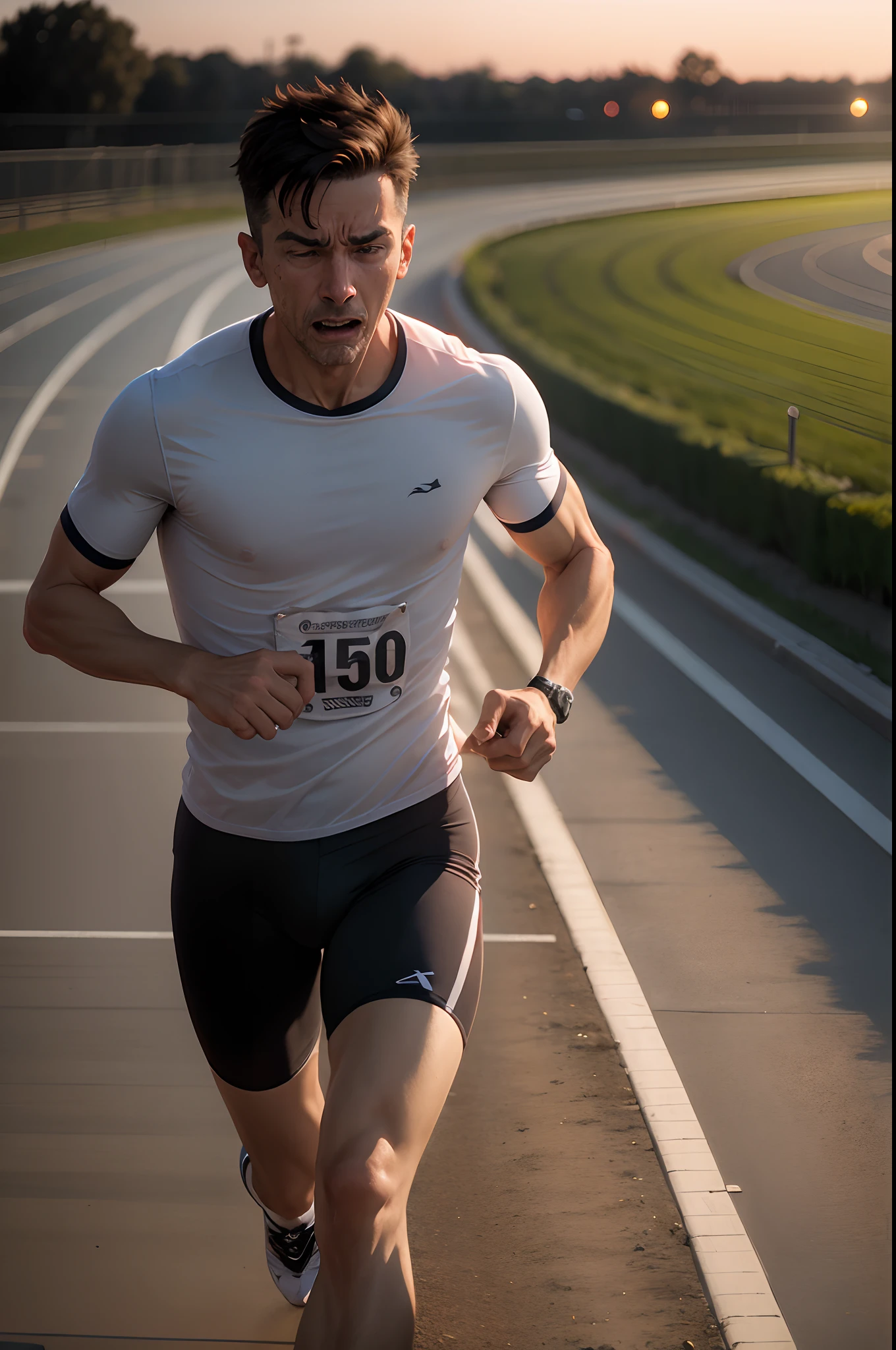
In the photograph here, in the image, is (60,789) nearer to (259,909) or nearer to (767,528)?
(259,909)

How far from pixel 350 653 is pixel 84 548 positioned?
0.52 meters

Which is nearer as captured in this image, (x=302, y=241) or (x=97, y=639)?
(x=302, y=241)

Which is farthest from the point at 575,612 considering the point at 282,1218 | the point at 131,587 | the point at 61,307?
the point at 131,587

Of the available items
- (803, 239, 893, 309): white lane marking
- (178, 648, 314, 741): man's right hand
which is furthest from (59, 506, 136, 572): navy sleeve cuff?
(803, 239, 893, 309): white lane marking

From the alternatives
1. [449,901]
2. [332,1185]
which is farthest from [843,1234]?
[332,1185]

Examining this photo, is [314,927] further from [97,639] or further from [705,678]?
[705,678]

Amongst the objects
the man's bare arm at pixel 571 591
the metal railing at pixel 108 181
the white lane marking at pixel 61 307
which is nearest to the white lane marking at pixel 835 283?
the metal railing at pixel 108 181

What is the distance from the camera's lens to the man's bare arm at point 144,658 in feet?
8.44

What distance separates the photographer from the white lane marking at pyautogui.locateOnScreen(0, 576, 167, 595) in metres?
10.7

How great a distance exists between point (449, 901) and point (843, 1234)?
6.73 ft

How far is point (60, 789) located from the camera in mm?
7785

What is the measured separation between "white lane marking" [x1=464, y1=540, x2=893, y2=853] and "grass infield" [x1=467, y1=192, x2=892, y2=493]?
7.45 feet

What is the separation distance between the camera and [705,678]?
10086 mm

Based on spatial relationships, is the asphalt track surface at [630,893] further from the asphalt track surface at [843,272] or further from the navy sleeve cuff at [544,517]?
the asphalt track surface at [843,272]
